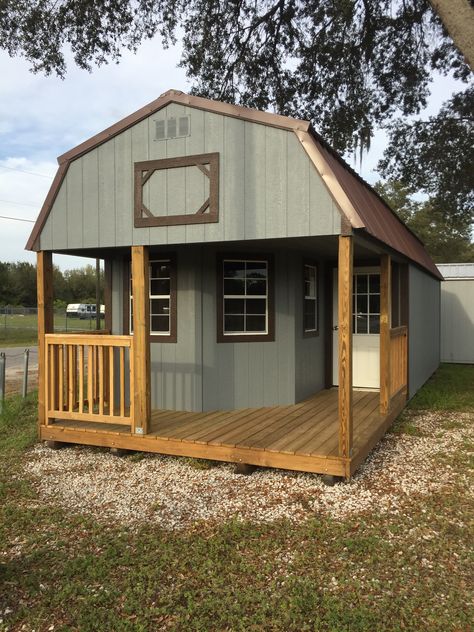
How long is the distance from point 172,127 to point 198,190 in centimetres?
76

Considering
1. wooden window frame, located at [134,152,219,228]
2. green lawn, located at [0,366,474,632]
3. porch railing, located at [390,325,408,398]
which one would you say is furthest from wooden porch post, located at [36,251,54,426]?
porch railing, located at [390,325,408,398]

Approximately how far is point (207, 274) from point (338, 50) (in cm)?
862

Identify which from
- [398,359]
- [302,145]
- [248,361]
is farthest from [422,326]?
[302,145]

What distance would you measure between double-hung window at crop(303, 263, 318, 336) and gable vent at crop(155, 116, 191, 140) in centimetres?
280

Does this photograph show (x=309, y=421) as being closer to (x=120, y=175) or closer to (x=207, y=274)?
(x=207, y=274)

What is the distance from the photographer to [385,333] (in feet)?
19.0

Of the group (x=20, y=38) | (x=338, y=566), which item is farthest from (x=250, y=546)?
(x=20, y=38)

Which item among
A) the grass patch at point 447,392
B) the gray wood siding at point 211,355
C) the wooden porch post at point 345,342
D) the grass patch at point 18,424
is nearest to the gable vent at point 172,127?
the gray wood siding at point 211,355

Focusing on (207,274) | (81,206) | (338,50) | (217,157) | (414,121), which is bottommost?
(207,274)

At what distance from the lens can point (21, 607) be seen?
260 cm

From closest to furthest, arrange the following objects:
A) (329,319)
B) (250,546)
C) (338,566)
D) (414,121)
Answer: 1. (338,566)
2. (250,546)
3. (329,319)
4. (414,121)

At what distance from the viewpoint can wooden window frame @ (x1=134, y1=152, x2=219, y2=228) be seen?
4.74 meters

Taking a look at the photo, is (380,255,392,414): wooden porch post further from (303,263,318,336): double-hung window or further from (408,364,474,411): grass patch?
(408,364,474,411): grass patch

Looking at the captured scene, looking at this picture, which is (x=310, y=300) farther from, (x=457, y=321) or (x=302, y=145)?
(x=457, y=321)
